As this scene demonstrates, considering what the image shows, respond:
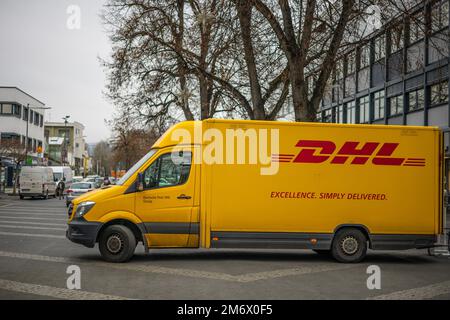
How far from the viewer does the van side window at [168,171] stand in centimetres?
1113

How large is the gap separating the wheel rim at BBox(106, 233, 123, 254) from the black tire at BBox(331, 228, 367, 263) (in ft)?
14.3

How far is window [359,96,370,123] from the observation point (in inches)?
1775

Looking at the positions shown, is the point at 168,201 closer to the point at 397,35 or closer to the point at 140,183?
the point at 140,183

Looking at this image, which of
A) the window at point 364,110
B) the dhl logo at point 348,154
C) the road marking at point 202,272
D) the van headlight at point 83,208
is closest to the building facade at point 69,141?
the window at point 364,110

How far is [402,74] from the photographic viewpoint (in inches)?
747

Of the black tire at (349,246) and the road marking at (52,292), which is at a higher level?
the black tire at (349,246)

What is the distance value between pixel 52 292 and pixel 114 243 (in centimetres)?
306

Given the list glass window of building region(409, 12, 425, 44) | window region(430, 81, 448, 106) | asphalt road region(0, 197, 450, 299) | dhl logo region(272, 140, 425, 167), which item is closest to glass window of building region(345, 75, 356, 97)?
window region(430, 81, 448, 106)

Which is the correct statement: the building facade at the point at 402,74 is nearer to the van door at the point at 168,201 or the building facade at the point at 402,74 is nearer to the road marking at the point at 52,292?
the van door at the point at 168,201

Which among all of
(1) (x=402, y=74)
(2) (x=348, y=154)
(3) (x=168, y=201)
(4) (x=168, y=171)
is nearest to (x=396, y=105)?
(1) (x=402, y=74)

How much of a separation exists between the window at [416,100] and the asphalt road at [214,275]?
2277 centimetres

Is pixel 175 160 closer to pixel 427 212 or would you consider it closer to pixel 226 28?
pixel 427 212

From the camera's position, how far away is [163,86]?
2475 centimetres
